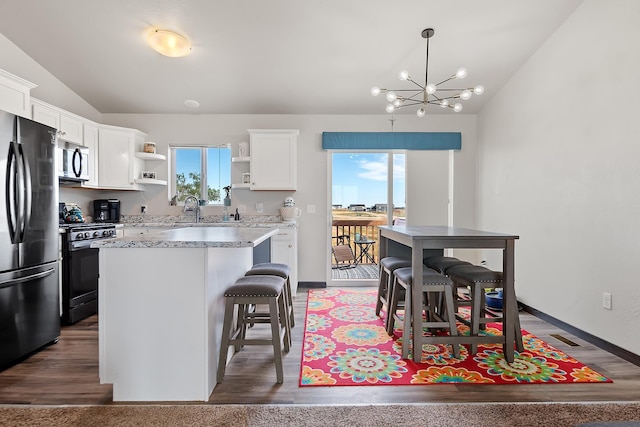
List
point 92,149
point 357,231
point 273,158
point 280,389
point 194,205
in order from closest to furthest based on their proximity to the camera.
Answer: point 280,389
point 92,149
point 273,158
point 194,205
point 357,231

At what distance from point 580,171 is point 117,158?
5033mm

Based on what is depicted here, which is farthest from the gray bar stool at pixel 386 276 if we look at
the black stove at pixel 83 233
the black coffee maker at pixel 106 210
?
the black coffee maker at pixel 106 210

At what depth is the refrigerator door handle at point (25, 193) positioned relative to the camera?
7.38 feet

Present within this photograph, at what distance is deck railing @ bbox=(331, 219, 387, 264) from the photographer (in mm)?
4762

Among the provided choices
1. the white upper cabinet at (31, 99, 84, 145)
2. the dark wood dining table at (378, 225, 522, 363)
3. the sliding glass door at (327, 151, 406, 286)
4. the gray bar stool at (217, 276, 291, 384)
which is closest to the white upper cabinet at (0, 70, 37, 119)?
the white upper cabinet at (31, 99, 84, 145)

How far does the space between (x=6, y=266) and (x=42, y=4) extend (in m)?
2.27

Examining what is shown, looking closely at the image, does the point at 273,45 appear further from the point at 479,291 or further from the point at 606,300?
the point at 606,300

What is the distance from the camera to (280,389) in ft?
6.21

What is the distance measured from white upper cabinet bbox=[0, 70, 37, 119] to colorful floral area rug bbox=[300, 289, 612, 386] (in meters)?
3.18

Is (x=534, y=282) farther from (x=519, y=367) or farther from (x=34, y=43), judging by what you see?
(x=34, y=43)

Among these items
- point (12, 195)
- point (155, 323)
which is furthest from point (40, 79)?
point (155, 323)

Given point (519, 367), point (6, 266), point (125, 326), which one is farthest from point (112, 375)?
point (519, 367)

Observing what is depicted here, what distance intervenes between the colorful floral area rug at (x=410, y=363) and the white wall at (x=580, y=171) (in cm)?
62

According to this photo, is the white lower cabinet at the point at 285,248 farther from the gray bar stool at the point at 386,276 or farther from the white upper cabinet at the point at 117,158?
the white upper cabinet at the point at 117,158
